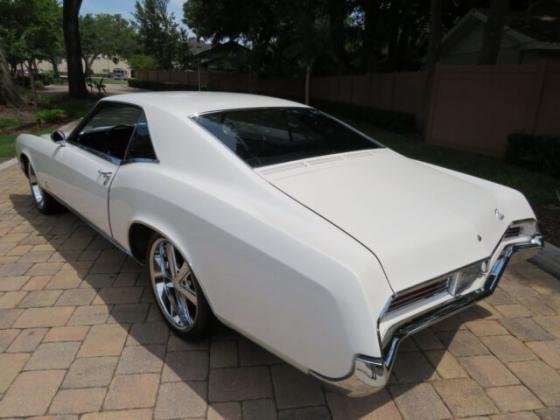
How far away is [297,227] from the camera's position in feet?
6.46

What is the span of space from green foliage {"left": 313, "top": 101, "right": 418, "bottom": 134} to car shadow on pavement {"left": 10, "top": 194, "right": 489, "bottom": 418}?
417 inches

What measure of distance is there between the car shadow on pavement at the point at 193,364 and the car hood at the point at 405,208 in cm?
81

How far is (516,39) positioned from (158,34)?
4061 cm

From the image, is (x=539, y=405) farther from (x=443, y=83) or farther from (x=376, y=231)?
(x=443, y=83)

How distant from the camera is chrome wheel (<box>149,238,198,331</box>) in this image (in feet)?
8.57

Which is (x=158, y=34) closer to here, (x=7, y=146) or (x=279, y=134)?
(x=7, y=146)

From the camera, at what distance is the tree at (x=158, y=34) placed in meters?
47.1

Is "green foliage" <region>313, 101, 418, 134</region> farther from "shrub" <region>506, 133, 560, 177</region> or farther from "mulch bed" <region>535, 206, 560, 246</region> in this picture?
"mulch bed" <region>535, 206, 560, 246</region>

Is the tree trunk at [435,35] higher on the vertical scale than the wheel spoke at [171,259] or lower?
higher

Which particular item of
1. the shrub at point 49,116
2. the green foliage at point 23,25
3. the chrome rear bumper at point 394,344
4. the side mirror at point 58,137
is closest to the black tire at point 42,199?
the side mirror at point 58,137

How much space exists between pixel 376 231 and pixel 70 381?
1.83 m

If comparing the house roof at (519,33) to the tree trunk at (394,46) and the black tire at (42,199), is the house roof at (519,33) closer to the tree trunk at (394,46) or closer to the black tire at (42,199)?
the tree trunk at (394,46)

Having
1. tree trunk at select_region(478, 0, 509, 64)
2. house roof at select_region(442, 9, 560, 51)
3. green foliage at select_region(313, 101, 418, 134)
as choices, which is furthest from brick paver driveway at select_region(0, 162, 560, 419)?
house roof at select_region(442, 9, 560, 51)

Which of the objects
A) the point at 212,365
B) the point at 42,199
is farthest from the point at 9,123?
the point at 212,365
